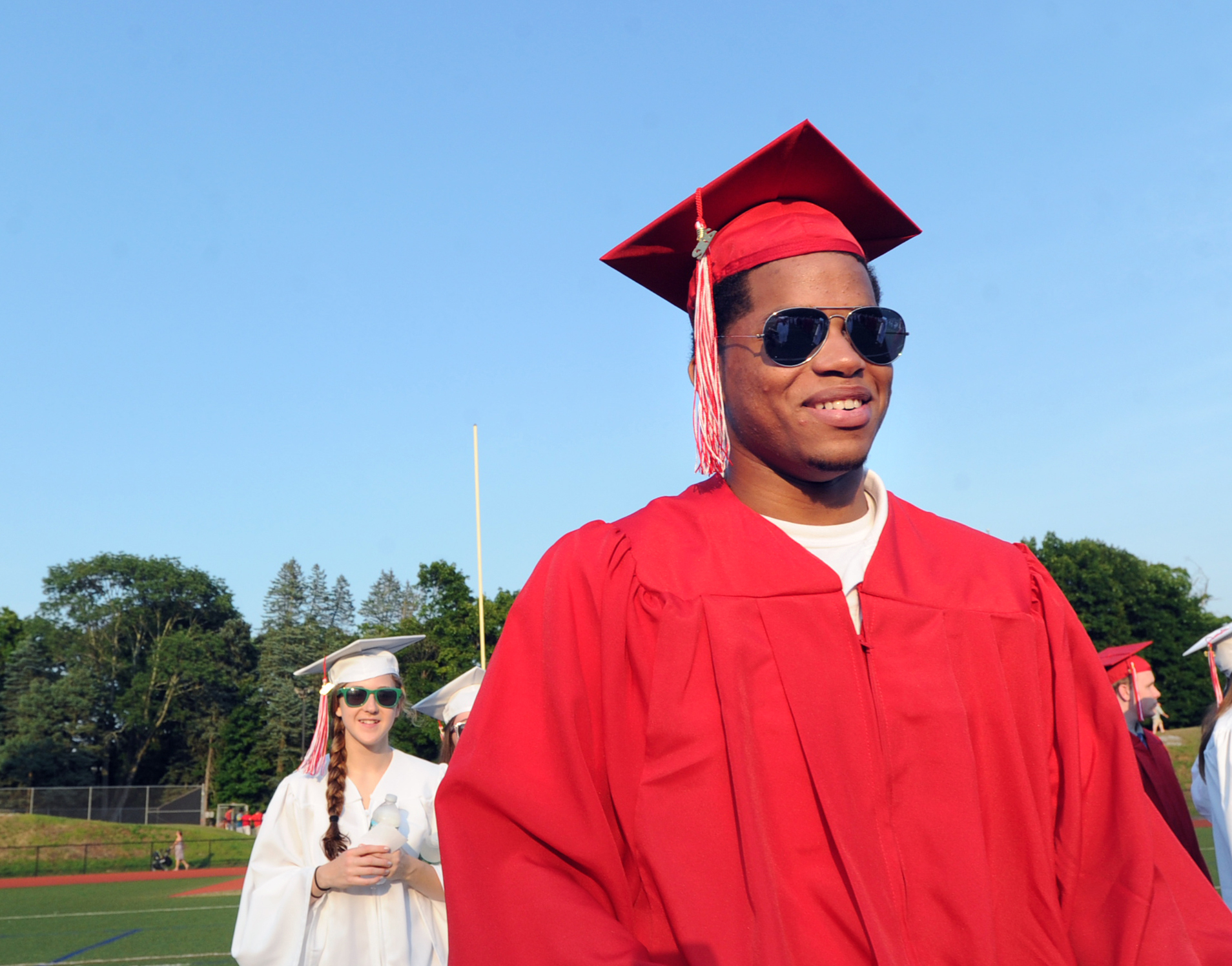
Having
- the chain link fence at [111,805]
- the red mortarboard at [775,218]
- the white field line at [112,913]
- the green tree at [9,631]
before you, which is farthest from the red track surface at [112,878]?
the green tree at [9,631]

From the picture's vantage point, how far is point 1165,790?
6.88 metres

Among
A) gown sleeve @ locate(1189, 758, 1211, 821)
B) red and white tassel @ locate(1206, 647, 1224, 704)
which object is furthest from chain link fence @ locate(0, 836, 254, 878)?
red and white tassel @ locate(1206, 647, 1224, 704)

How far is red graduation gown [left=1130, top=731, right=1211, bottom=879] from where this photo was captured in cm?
675

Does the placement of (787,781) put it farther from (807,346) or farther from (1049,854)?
(807,346)

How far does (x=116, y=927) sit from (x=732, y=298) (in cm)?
1695

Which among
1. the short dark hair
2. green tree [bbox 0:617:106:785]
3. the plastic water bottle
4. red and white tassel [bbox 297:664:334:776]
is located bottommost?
the plastic water bottle

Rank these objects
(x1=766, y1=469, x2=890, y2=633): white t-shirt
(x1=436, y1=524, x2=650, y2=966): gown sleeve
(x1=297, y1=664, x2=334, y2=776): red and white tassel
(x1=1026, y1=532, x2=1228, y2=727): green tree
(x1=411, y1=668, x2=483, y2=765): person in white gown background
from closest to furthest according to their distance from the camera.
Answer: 1. (x1=436, y1=524, x2=650, y2=966): gown sleeve
2. (x1=766, y1=469, x2=890, y2=633): white t-shirt
3. (x1=297, y1=664, x2=334, y2=776): red and white tassel
4. (x1=411, y1=668, x2=483, y2=765): person in white gown background
5. (x1=1026, y1=532, x2=1228, y2=727): green tree

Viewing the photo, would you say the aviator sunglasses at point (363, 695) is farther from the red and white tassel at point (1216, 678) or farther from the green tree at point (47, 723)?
the green tree at point (47, 723)

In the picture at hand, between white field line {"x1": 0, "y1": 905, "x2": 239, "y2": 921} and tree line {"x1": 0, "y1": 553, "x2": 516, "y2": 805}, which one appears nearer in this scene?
white field line {"x1": 0, "y1": 905, "x2": 239, "y2": 921}

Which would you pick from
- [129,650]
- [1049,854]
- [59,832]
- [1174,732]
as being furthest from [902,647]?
A: [129,650]

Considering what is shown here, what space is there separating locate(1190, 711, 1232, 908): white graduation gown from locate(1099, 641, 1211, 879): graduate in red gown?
161 mm

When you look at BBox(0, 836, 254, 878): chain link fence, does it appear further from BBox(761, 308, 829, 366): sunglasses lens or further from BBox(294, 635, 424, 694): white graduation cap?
BBox(761, 308, 829, 366): sunglasses lens

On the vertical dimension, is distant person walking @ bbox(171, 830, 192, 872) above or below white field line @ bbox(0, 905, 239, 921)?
above

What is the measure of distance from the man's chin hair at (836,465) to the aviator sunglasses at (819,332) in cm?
19
